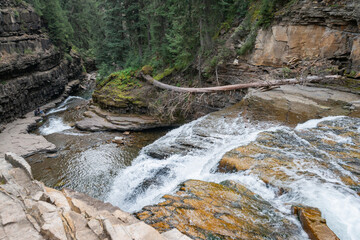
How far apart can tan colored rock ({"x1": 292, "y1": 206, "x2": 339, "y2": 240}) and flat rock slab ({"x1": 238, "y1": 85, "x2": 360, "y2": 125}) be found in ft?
16.4

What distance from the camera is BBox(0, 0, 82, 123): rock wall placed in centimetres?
1817

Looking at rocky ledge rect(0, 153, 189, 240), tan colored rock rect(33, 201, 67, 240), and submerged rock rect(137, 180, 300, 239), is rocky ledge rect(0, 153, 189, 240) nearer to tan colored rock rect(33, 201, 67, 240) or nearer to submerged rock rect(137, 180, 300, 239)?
tan colored rock rect(33, 201, 67, 240)

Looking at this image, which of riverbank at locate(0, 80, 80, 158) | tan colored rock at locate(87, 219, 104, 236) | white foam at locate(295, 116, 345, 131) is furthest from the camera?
riverbank at locate(0, 80, 80, 158)

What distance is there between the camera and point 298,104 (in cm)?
910

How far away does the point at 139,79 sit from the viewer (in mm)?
18453

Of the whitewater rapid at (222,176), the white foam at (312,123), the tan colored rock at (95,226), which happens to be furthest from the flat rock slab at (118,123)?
the tan colored rock at (95,226)

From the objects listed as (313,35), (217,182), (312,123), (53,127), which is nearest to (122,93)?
(53,127)

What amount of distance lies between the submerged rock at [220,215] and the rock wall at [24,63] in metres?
19.7

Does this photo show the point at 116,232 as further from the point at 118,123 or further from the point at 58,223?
the point at 118,123

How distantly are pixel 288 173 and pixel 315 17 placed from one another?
356 inches

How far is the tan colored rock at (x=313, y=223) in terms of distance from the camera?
371 cm

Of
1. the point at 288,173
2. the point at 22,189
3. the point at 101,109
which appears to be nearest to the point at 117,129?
the point at 101,109

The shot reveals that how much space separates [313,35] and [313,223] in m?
10.1

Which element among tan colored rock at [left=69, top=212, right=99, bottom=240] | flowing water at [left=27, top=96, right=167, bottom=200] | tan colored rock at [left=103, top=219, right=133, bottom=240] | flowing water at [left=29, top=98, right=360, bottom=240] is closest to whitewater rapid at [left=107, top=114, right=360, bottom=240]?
flowing water at [left=29, top=98, right=360, bottom=240]
